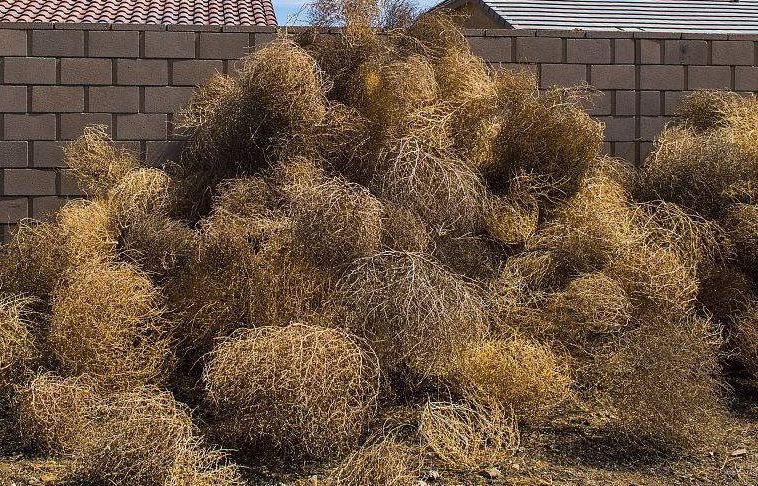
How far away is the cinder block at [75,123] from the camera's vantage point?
7.24 m

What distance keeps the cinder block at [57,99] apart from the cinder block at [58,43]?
259mm

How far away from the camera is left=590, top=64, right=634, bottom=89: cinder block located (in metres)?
7.75

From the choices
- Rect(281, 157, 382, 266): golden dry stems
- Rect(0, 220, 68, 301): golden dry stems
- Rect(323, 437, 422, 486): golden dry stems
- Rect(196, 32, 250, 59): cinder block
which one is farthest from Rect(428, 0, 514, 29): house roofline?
Rect(323, 437, 422, 486): golden dry stems

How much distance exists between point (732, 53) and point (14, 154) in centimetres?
586

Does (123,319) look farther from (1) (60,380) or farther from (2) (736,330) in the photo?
(2) (736,330)

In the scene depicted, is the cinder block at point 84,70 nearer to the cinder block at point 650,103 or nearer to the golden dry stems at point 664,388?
the cinder block at point 650,103

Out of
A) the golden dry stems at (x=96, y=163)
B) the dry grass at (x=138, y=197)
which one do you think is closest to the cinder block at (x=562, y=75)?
the dry grass at (x=138, y=197)

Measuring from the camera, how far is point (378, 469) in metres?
4.22

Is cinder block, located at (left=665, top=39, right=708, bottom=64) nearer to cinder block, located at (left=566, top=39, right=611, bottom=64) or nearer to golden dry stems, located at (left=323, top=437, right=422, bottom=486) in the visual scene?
cinder block, located at (left=566, top=39, right=611, bottom=64)

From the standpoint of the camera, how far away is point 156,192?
628cm

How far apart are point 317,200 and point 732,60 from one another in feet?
14.5

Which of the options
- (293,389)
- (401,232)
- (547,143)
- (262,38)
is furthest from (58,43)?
(293,389)

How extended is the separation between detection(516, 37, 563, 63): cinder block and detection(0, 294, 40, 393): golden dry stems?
14.0ft

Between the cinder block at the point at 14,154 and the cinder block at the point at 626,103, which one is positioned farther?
the cinder block at the point at 626,103
